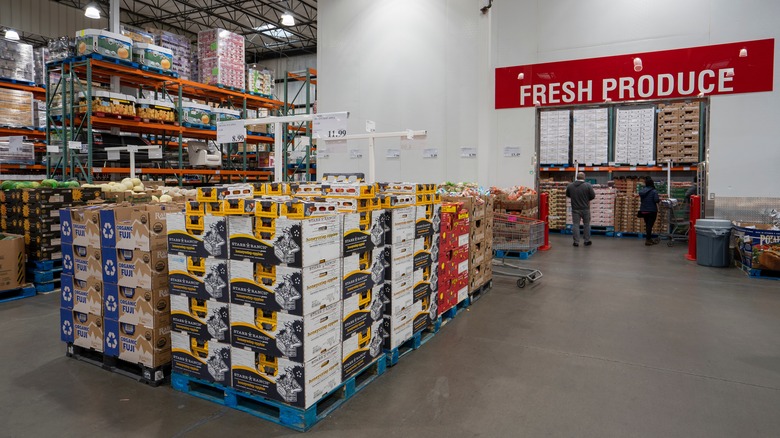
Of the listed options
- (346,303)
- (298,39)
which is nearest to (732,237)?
(346,303)

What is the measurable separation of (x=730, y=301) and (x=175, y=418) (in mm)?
6551

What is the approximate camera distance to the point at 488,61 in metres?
10.5

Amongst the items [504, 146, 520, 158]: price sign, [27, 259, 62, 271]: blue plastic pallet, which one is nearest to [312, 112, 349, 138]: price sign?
[27, 259, 62, 271]: blue plastic pallet

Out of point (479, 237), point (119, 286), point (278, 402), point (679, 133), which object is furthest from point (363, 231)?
point (679, 133)

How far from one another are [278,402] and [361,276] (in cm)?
102

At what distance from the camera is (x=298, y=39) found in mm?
25328

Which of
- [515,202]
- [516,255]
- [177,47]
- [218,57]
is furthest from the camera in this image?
[177,47]

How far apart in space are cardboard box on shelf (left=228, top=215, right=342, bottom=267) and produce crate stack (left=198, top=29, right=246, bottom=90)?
1095 centimetres

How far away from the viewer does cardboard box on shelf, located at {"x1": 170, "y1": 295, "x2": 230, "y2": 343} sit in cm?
324

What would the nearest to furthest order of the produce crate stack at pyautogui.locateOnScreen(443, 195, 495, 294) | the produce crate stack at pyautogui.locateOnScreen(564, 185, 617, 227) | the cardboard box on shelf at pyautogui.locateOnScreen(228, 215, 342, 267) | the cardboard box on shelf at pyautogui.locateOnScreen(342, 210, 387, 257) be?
the cardboard box on shelf at pyautogui.locateOnScreen(228, 215, 342, 267) → the cardboard box on shelf at pyautogui.locateOnScreen(342, 210, 387, 257) → the produce crate stack at pyautogui.locateOnScreen(443, 195, 495, 294) → the produce crate stack at pyautogui.locateOnScreen(564, 185, 617, 227)

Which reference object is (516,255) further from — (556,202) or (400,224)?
(400,224)

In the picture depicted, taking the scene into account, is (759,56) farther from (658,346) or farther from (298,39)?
(298,39)

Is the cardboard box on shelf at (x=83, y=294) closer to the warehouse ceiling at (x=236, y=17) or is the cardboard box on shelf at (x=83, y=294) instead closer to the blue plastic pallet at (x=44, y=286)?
the blue plastic pallet at (x=44, y=286)

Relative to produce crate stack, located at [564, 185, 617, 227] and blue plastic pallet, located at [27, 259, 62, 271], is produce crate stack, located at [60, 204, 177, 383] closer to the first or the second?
blue plastic pallet, located at [27, 259, 62, 271]
